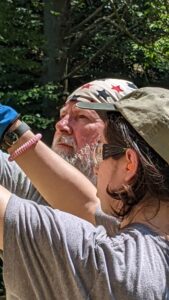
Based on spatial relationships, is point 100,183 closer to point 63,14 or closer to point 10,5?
point 10,5

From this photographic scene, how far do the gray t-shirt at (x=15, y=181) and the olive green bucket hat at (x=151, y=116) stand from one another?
0.88 metres

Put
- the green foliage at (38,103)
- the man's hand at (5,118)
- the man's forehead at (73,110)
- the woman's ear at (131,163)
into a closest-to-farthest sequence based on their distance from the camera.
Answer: the woman's ear at (131,163)
the man's hand at (5,118)
the man's forehead at (73,110)
the green foliage at (38,103)

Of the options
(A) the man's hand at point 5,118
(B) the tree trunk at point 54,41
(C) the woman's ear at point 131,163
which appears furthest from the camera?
(B) the tree trunk at point 54,41

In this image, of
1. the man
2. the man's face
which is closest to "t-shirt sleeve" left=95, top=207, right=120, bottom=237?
the man

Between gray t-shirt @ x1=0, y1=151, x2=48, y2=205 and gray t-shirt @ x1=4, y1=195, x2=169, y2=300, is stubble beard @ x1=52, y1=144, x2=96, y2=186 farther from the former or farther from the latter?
gray t-shirt @ x1=4, y1=195, x2=169, y2=300

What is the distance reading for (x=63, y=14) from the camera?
29.0ft

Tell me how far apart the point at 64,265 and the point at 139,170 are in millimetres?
256

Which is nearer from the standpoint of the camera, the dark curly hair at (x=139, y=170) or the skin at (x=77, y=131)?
the dark curly hair at (x=139, y=170)

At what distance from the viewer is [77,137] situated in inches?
90.2

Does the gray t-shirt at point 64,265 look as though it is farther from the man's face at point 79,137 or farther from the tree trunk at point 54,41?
the tree trunk at point 54,41

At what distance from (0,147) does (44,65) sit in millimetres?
6625

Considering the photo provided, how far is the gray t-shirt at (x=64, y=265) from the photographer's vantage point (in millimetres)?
1119

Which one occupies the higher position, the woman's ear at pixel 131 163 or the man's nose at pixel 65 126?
the woman's ear at pixel 131 163

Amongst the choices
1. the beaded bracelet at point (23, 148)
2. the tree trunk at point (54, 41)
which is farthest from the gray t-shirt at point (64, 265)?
the tree trunk at point (54, 41)
